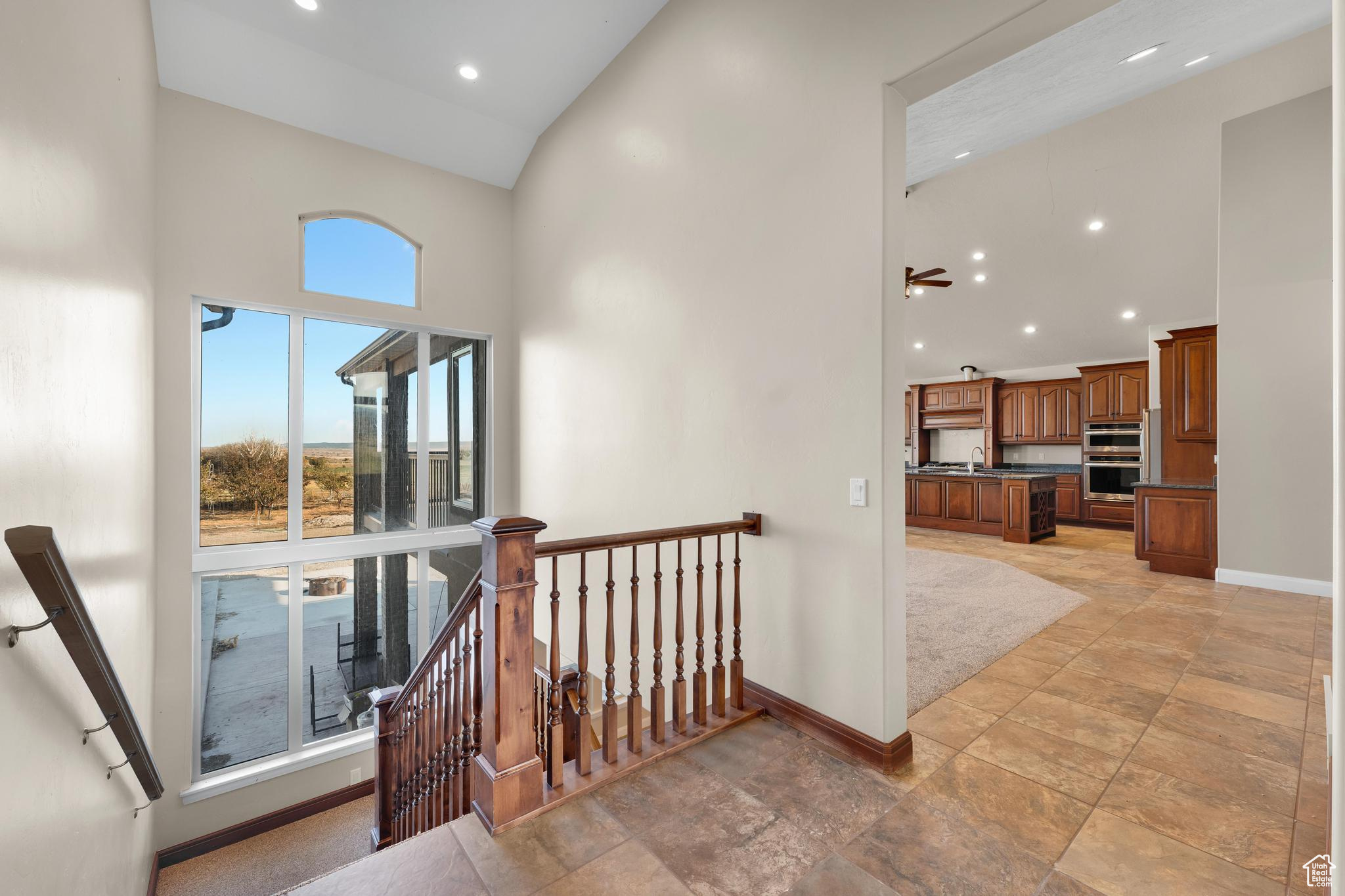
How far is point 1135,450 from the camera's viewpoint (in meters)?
8.02

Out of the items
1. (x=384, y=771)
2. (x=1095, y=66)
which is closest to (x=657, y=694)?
(x=384, y=771)

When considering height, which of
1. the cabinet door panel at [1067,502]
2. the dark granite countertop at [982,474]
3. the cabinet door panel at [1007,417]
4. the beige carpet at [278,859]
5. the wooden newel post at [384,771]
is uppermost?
the cabinet door panel at [1007,417]

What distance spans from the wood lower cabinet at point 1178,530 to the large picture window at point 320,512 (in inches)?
251

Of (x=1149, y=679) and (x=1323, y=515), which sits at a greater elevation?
(x=1323, y=515)

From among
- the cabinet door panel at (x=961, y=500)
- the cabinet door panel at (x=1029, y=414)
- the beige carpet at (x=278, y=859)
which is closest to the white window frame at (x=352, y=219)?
the beige carpet at (x=278, y=859)

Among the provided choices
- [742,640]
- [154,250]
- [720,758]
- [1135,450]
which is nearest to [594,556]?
[742,640]

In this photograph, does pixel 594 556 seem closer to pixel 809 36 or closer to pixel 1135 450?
pixel 809 36

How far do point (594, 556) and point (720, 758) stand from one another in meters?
1.90

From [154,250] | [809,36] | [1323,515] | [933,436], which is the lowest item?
[1323,515]

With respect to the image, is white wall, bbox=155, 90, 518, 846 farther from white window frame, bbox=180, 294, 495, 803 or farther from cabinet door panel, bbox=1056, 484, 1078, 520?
cabinet door panel, bbox=1056, 484, 1078, 520

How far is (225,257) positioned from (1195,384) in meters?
9.32

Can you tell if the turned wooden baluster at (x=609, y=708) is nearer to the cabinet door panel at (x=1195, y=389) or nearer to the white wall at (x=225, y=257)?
A: the white wall at (x=225, y=257)

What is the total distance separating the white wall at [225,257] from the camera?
380cm

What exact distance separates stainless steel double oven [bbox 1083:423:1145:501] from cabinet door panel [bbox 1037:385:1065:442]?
1.44 feet
